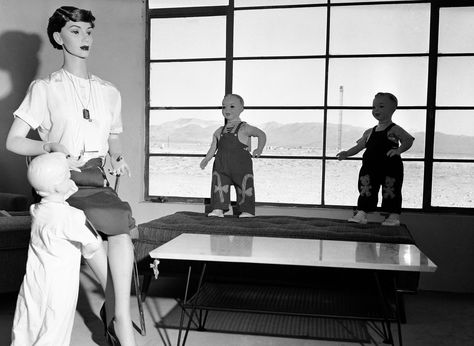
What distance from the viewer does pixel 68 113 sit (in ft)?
6.95

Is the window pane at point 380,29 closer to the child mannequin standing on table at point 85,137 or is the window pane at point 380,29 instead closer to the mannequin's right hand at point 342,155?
the mannequin's right hand at point 342,155

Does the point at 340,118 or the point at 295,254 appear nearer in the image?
the point at 295,254

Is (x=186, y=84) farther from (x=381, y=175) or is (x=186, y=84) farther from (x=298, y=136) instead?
→ (x=381, y=175)

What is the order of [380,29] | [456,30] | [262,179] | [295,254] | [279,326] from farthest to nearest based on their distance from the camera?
[262,179]
[380,29]
[456,30]
[279,326]
[295,254]

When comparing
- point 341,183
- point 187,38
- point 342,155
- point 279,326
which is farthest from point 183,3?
point 279,326

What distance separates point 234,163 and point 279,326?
1.31 metres

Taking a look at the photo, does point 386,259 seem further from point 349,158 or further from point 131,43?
point 131,43

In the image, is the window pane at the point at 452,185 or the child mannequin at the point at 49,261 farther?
the window pane at the point at 452,185

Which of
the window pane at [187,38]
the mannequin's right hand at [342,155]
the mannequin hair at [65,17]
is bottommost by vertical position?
the mannequin's right hand at [342,155]

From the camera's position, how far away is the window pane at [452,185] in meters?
3.87

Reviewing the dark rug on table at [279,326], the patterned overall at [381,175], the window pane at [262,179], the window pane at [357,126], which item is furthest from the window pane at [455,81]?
the dark rug on table at [279,326]

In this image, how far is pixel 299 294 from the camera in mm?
3053

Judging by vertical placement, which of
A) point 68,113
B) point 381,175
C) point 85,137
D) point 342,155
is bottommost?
point 381,175

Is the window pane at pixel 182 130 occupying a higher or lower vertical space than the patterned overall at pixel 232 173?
higher
